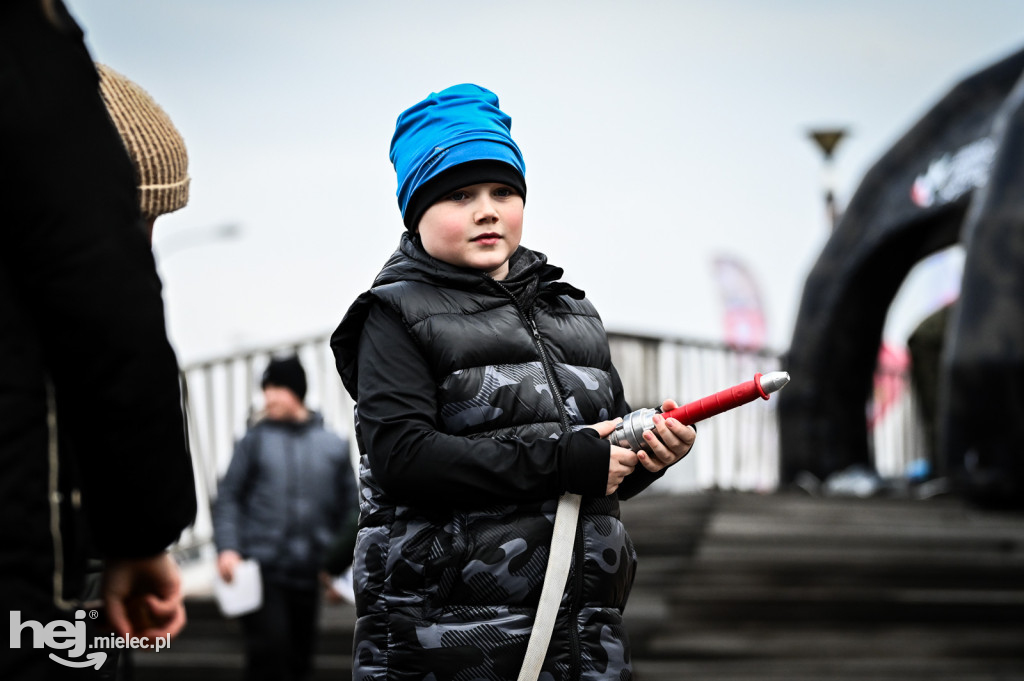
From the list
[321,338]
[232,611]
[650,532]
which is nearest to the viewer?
[232,611]

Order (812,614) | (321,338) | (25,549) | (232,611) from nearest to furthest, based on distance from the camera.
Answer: (25,549)
(232,611)
(812,614)
(321,338)

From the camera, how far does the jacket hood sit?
274 centimetres

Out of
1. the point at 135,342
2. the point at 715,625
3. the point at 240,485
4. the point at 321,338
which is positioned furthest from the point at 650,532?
the point at 135,342

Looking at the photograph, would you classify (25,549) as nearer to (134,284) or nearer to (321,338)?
(134,284)

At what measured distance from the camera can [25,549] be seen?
174cm

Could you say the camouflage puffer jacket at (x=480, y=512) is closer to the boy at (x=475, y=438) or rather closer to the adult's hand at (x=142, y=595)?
the boy at (x=475, y=438)

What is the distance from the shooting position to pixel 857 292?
13297 mm

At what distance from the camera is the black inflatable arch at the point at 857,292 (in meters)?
12.9

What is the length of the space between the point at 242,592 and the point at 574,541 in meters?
4.59

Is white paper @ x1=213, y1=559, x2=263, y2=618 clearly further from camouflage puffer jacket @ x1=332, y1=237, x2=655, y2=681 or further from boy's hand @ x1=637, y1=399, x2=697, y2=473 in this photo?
boy's hand @ x1=637, y1=399, x2=697, y2=473

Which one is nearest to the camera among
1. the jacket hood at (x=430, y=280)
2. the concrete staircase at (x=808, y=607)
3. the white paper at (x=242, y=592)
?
the jacket hood at (x=430, y=280)

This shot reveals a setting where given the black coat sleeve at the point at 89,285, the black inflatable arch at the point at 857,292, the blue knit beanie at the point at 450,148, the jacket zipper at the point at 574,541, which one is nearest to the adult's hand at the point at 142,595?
the black coat sleeve at the point at 89,285

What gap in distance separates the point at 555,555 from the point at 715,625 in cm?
520

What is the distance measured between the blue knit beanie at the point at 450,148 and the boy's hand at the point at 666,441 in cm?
53
